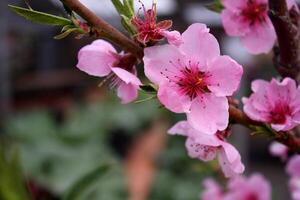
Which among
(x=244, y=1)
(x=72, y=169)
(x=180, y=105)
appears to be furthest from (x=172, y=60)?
(x=72, y=169)

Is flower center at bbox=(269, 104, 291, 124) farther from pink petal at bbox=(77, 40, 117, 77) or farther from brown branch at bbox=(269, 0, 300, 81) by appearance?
pink petal at bbox=(77, 40, 117, 77)

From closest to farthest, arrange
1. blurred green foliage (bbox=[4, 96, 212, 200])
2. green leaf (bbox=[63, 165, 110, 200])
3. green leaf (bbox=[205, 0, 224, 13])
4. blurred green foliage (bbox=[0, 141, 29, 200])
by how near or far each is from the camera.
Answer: green leaf (bbox=[205, 0, 224, 13]) < green leaf (bbox=[63, 165, 110, 200]) < blurred green foliage (bbox=[0, 141, 29, 200]) < blurred green foliage (bbox=[4, 96, 212, 200])

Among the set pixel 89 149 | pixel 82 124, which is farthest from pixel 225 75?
pixel 82 124

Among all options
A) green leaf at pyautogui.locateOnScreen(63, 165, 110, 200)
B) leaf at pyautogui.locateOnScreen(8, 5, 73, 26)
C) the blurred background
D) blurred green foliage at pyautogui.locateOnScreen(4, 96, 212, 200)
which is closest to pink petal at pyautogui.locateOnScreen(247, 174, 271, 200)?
green leaf at pyautogui.locateOnScreen(63, 165, 110, 200)

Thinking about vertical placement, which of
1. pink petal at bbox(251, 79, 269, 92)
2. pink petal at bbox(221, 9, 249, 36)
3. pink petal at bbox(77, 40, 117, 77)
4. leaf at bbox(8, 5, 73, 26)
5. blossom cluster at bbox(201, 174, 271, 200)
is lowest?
blossom cluster at bbox(201, 174, 271, 200)

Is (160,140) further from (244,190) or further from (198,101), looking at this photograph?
(198,101)

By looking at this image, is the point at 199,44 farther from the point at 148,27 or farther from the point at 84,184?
the point at 84,184
